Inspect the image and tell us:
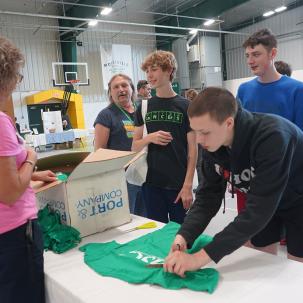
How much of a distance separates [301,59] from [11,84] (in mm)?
10942

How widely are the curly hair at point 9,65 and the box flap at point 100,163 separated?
0.38m

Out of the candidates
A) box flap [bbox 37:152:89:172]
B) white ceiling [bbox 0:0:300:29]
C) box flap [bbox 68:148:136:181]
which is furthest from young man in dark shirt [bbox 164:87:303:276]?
white ceiling [bbox 0:0:300:29]

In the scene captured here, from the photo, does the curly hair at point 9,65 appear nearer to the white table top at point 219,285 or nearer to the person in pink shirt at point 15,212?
the person in pink shirt at point 15,212

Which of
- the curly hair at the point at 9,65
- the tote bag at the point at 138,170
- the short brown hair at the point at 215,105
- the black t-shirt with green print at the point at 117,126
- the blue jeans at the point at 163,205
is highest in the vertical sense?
the curly hair at the point at 9,65

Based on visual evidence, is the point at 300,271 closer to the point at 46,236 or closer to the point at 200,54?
the point at 46,236

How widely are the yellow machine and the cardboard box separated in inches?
302

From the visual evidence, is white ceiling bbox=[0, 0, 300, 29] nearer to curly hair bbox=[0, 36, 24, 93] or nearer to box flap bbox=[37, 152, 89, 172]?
box flap bbox=[37, 152, 89, 172]

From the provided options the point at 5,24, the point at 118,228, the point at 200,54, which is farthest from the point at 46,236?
the point at 200,54

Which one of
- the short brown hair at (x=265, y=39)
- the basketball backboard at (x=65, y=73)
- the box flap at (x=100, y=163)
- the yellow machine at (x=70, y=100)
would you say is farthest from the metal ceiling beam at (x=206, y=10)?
the box flap at (x=100, y=163)

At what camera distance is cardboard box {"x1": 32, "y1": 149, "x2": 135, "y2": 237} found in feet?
4.21

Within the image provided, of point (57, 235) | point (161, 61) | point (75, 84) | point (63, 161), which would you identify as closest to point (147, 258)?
point (57, 235)

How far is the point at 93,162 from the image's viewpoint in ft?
4.10

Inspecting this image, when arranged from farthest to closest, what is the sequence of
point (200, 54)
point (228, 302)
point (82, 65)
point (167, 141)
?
point (200, 54) → point (82, 65) → point (167, 141) → point (228, 302)

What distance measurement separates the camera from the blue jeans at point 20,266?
0.96m
